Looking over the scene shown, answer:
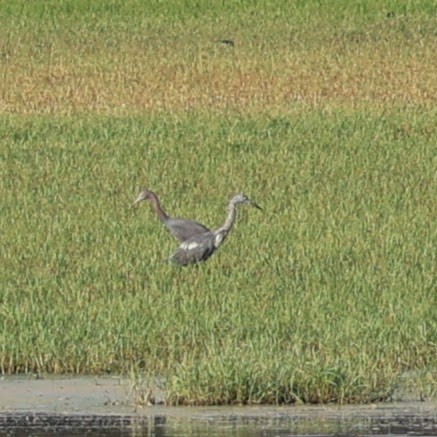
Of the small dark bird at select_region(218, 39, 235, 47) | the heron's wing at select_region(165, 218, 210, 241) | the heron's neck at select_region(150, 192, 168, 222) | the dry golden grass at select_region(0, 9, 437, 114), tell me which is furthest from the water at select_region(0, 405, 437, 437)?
the small dark bird at select_region(218, 39, 235, 47)

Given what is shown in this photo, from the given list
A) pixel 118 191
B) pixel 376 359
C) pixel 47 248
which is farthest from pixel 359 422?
pixel 118 191

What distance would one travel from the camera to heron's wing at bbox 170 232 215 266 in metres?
13.0

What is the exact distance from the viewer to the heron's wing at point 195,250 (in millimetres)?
13039

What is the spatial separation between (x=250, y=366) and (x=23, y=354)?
1.61 meters

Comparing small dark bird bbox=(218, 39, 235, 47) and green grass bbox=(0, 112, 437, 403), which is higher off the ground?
small dark bird bbox=(218, 39, 235, 47)

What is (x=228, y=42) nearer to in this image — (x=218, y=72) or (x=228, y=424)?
(x=218, y=72)

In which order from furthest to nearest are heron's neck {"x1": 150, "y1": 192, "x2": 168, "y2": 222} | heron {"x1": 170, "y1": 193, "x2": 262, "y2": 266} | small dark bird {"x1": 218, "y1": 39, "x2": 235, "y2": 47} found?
small dark bird {"x1": 218, "y1": 39, "x2": 235, "y2": 47}, heron's neck {"x1": 150, "y1": 192, "x2": 168, "y2": 222}, heron {"x1": 170, "y1": 193, "x2": 262, "y2": 266}

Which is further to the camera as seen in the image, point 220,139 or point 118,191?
point 220,139

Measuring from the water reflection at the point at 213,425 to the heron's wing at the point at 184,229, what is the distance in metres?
4.32

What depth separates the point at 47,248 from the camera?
14.1 metres

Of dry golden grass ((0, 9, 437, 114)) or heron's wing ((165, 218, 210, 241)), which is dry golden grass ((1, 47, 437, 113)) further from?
heron's wing ((165, 218, 210, 241))

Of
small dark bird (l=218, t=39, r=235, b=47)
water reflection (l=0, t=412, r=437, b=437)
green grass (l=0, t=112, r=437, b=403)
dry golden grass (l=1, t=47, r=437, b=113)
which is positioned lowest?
water reflection (l=0, t=412, r=437, b=437)

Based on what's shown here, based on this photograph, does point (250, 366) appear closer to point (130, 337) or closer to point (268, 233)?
point (130, 337)

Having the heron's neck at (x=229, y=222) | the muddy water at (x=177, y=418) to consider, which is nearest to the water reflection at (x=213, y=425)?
the muddy water at (x=177, y=418)
